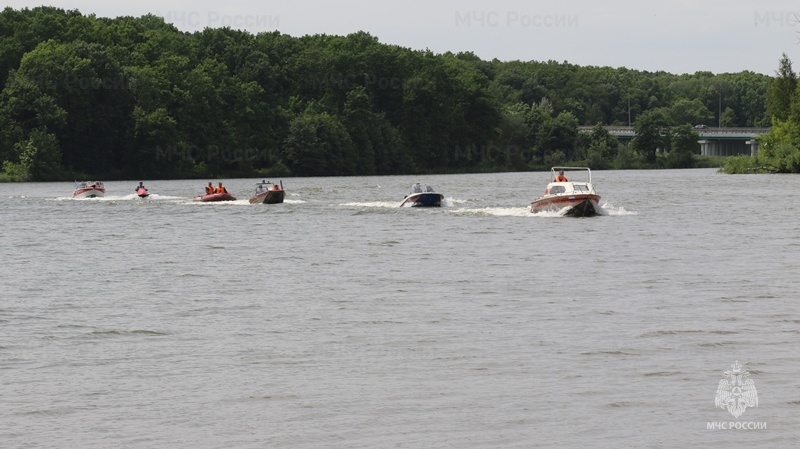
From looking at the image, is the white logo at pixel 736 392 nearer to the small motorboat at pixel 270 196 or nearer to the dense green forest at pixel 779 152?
the small motorboat at pixel 270 196

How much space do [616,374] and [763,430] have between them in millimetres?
4124

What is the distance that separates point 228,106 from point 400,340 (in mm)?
131968

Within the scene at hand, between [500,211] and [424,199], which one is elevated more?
[424,199]

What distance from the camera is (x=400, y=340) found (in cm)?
2636

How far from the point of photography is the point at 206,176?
147 meters

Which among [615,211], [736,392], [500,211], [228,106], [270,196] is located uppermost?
[228,106]

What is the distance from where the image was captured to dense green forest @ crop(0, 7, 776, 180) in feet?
442

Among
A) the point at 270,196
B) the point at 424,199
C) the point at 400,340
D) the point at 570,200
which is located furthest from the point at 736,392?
the point at 270,196

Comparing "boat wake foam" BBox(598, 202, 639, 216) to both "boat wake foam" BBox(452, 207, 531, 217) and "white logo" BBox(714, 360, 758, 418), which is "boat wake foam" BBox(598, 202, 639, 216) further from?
"white logo" BBox(714, 360, 758, 418)

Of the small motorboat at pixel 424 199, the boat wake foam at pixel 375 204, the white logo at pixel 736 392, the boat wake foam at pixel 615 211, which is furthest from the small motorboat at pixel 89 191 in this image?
the white logo at pixel 736 392

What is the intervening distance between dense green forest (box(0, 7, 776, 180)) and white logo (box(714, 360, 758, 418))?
370 ft

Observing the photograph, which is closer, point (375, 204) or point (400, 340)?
point (400, 340)

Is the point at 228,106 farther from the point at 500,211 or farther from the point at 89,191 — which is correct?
the point at 500,211

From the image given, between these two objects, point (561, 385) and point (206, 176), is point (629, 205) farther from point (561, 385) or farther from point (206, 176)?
point (206, 176)
